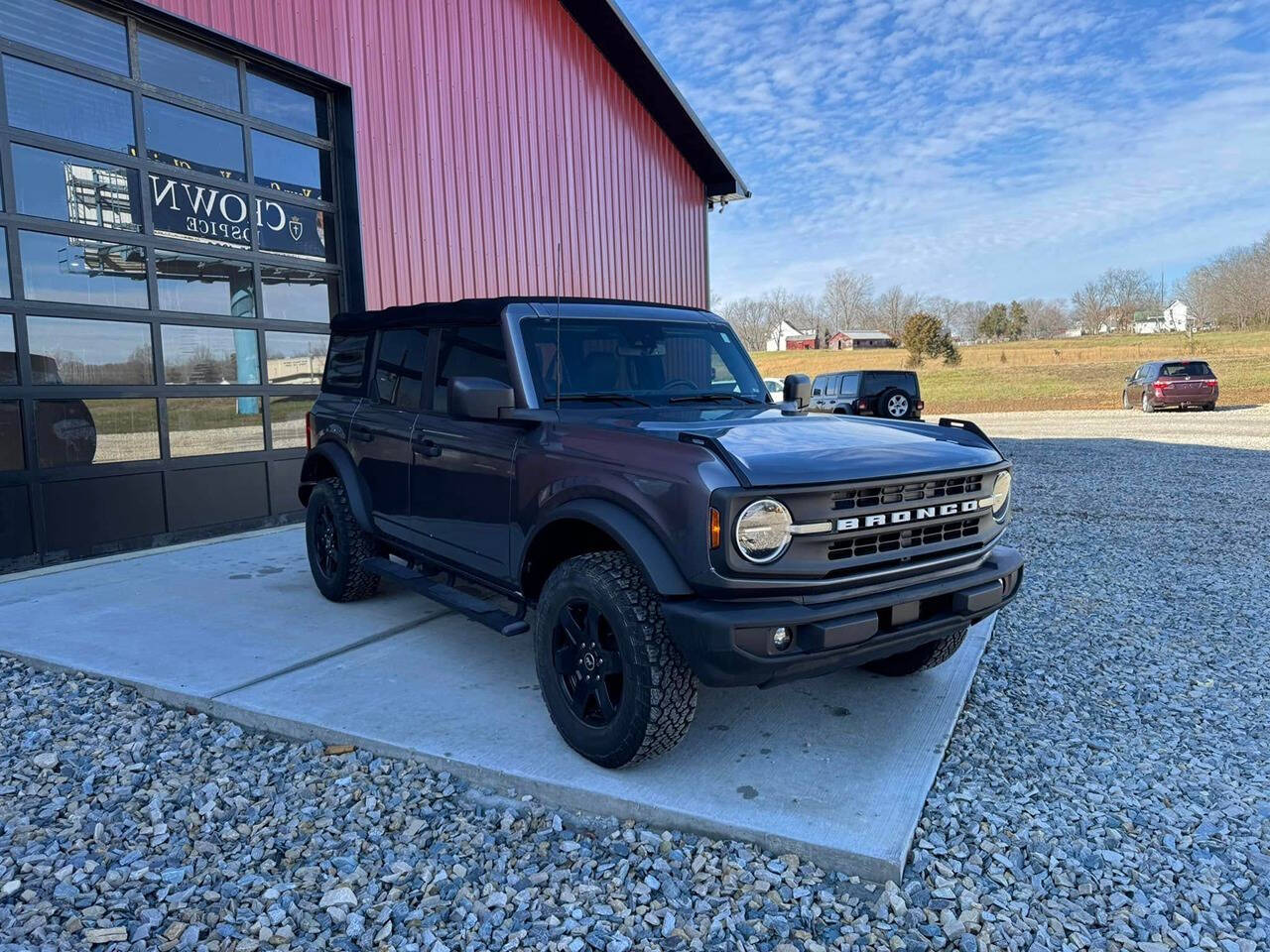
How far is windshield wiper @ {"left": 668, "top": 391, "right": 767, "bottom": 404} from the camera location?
3.94m

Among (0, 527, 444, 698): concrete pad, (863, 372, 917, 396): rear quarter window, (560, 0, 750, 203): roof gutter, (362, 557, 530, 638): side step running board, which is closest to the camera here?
(362, 557, 530, 638): side step running board

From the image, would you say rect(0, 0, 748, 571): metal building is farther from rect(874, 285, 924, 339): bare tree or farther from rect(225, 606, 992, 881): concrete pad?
rect(874, 285, 924, 339): bare tree

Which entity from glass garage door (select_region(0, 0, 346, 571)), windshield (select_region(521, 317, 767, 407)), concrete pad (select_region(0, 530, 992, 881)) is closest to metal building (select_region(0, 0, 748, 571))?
glass garage door (select_region(0, 0, 346, 571))

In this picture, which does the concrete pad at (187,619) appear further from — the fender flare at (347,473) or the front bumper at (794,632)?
the front bumper at (794,632)

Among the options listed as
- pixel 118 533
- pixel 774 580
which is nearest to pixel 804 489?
pixel 774 580

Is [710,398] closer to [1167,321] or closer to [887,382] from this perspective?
[887,382]

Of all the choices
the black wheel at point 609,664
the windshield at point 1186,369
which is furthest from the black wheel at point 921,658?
the windshield at point 1186,369

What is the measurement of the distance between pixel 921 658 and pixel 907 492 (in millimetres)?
1184

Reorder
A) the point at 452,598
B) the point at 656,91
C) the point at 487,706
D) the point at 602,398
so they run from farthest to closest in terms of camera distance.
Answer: the point at 656,91 → the point at 452,598 → the point at 602,398 → the point at 487,706

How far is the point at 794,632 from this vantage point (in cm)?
268

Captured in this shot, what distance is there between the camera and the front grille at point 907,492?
2805 millimetres

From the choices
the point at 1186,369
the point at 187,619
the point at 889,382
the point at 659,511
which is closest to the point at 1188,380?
the point at 1186,369

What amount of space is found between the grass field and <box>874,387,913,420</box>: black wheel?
13.0 meters

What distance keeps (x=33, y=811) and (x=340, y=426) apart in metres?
2.67
